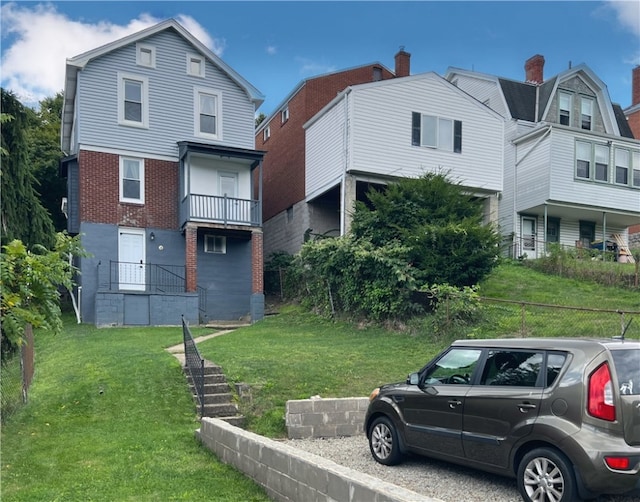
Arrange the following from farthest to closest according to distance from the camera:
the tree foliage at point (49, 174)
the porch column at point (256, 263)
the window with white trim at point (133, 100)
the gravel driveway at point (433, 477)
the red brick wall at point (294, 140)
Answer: the tree foliage at point (49, 174), the red brick wall at point (294, 140), the porch column at point (256, 263), the window with white trim at point (133, 100), the gravel driveway at point (433, 477)

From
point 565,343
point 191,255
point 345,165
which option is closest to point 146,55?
point 191,255

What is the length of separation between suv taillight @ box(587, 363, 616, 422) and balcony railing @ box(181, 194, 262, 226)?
17981 mm

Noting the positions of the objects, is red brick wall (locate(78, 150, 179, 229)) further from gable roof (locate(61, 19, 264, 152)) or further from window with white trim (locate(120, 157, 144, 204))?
gable roof (locate(61, 19, 264, 152))

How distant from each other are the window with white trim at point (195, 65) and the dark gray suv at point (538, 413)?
20039 mm

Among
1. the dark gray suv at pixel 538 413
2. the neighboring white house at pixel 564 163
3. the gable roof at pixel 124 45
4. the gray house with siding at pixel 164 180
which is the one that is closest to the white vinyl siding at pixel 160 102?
the gray house with siding at pixel 164 180

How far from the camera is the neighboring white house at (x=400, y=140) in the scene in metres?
21.6

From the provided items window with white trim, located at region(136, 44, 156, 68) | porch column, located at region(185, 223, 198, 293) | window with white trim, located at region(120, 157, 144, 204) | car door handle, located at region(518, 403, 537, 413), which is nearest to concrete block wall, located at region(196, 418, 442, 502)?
car door handle, located at region(518, 403, 537, 413)

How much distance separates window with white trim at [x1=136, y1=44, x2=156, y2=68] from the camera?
886 inches

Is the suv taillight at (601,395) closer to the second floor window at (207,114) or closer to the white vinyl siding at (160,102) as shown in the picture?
the white vinyl siding at (160,102)

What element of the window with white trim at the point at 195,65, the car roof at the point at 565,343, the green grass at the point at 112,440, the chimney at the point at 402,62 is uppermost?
the chimney at the point at 402,62

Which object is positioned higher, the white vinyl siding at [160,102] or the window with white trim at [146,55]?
the window with white trim at [146,55]

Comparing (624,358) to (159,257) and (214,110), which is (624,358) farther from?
(214,110)

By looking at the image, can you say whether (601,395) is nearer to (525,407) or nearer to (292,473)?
(525,407)

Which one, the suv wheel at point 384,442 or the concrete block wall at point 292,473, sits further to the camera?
the suv wheel at point 384,442
